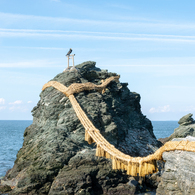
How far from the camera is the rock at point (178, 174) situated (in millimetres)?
9227

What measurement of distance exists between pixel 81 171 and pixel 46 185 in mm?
1697

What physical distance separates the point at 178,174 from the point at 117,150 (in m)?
3.44

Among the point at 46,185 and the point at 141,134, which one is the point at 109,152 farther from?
the point at 141,134

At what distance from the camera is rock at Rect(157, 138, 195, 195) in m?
9.23

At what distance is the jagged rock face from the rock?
4.05 m

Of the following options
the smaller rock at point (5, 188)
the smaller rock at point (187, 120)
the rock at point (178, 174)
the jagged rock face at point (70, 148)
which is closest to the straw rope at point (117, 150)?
the rock at point (178, 174)

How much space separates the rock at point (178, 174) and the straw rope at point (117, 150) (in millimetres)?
224

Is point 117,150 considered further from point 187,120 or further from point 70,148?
point 187,120

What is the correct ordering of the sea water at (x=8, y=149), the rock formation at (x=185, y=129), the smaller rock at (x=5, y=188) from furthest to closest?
the rock formation at (x=185, y=129), the sea water at (x=8, y=149), the smaller rock at (x=5, y=188)

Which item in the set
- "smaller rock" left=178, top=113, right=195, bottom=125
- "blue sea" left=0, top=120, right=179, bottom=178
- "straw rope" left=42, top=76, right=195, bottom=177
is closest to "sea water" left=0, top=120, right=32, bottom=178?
"blue sea" left=0, top=120, right=179, bottom=178

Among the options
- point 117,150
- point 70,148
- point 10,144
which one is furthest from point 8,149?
point 117,150

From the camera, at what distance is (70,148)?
15.1m

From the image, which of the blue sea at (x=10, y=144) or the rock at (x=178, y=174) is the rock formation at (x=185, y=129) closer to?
the blue sea at (x=10, y=144)

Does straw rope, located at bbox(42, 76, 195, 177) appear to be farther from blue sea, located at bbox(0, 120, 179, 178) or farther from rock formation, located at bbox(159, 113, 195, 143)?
rock formation, located at bbox(159, 113, 195, 143)
